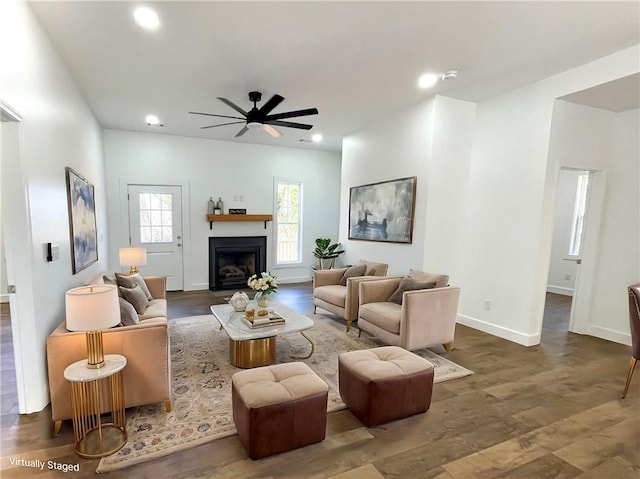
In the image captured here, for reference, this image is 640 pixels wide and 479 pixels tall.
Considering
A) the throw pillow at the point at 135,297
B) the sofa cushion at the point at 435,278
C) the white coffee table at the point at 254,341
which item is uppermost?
the sofa cushion at the point at 435,278

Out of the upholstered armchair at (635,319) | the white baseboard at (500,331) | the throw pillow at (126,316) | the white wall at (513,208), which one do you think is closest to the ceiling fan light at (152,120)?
the throw pillow at (126,316)

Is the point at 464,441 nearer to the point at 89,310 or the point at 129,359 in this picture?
the point at 129,359

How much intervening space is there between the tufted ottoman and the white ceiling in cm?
258

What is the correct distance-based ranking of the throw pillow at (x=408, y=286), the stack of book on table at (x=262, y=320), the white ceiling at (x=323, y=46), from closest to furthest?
the white ceiling at (x=323, y=46) → the stack of book on table at (x=262, y=320) → the throw pillow at (x=408, y=286)

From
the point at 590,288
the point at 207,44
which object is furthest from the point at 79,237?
the point at 590,288

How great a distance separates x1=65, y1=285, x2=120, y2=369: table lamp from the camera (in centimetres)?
179

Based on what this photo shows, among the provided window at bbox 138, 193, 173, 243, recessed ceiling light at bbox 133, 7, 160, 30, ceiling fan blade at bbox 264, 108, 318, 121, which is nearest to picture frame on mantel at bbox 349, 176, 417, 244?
ceiling fan blade at bbox 264, 108, 318, 121

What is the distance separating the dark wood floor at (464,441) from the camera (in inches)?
70.4

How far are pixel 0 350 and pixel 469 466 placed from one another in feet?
14.3

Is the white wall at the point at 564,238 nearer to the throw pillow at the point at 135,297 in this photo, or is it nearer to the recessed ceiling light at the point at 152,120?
Result: the throw pillow at the point at 135,297

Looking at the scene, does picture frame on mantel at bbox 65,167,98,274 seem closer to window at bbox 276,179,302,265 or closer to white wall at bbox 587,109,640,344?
window at bbox 276,179,302,265

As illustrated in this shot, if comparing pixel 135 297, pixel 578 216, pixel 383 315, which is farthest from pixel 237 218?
pixel 578 216

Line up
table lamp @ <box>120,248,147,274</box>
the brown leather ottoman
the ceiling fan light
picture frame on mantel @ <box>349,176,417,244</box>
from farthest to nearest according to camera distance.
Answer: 1. the ceiling fan light
2. picture frame on mantel @ <box>349,176,417,244</box>
3. table lamp @ <box>120,248,147,274</box>
4. the brown leather ottoman

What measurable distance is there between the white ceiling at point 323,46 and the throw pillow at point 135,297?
2242mm
